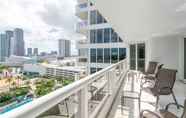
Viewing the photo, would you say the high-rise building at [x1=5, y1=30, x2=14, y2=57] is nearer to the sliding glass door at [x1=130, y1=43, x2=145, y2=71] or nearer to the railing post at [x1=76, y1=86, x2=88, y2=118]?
the sliding glass door at [x1=130, y1=43, x2=145, y2=71]

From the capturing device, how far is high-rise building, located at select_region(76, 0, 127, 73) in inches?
643

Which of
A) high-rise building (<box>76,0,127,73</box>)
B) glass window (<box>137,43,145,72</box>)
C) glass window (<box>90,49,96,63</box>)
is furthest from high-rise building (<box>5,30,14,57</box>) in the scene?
glass window (<box>137,43,145,72</box>)

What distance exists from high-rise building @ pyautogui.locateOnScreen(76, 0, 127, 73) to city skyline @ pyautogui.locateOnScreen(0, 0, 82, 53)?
119 inches

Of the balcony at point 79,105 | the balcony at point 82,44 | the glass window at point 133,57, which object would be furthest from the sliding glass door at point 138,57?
the balcony at point 82,44

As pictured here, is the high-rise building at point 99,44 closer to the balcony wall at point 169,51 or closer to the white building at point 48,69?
the white building at point 48,69

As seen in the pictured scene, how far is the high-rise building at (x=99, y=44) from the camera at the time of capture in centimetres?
1634

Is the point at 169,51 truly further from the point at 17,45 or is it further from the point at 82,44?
the point at 17,45

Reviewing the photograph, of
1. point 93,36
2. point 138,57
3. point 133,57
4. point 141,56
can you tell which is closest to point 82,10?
point 93,36

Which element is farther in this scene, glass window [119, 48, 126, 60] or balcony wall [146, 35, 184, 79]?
glass window [119, 48, 126, 60]

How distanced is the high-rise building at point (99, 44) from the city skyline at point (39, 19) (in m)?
3.02

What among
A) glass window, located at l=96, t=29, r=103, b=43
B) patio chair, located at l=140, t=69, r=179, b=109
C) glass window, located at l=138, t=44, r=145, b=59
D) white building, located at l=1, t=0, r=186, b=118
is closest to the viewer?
white building, located at l=1, t=0, r=186, b=118

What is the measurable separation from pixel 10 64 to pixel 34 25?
19.9 m

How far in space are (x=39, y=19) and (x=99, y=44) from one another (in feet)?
60.3

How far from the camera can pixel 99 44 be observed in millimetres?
17109
